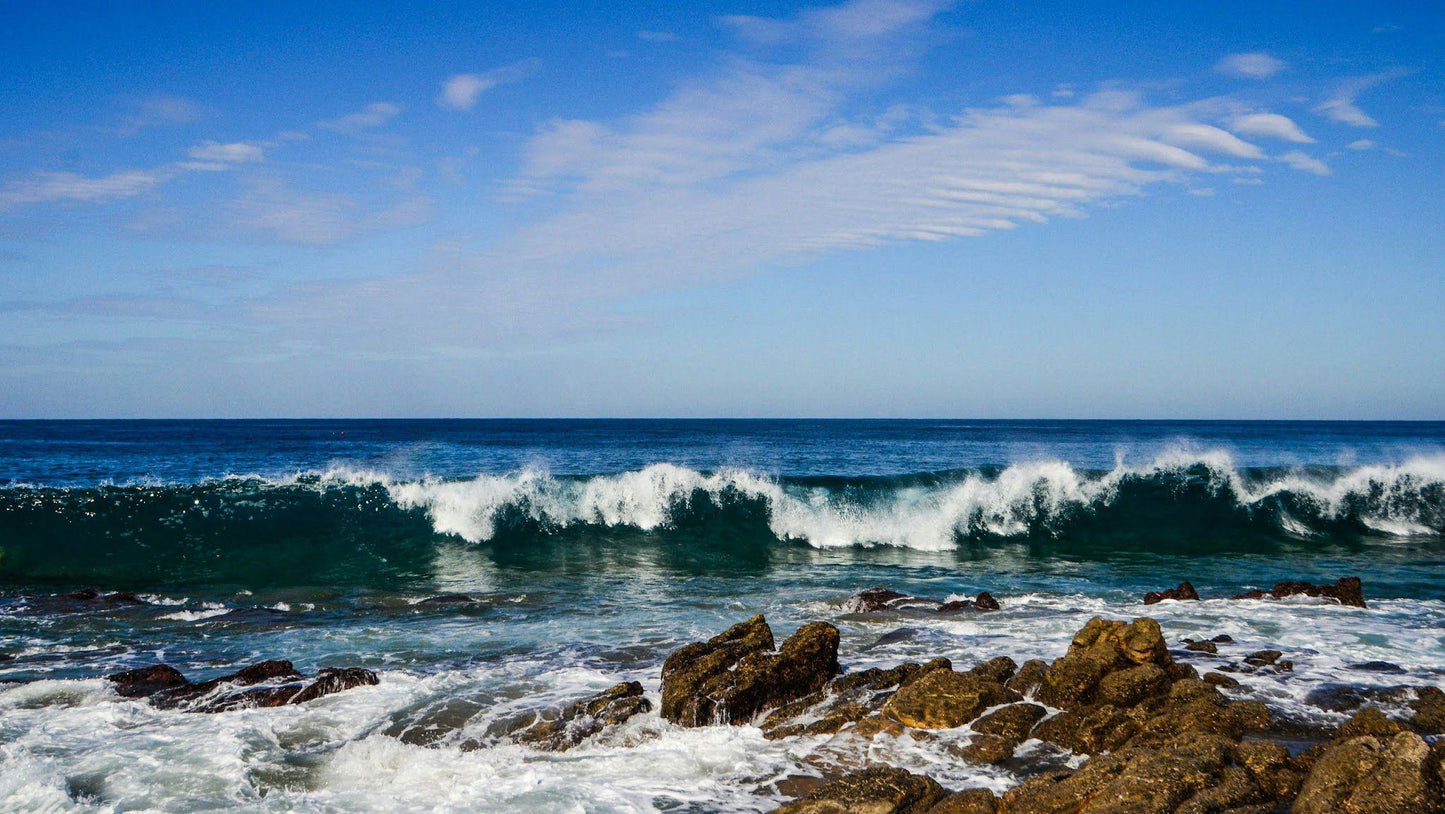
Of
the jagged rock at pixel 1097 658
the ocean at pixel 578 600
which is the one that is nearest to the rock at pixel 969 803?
the ocean at pixel 578 600

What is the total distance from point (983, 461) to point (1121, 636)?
136ft

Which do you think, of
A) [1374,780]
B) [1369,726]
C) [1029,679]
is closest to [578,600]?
[1029,679]

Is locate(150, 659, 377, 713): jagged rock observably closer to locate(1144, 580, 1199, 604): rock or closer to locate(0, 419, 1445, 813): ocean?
locate(0, 419, 1445, 813): ocean

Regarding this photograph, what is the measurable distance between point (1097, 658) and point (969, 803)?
10.1 feet

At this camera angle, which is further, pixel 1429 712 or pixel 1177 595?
pixel 1177 595

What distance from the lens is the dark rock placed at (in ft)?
47.1

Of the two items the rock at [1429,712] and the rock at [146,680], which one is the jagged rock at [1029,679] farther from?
the rock at [146,680]

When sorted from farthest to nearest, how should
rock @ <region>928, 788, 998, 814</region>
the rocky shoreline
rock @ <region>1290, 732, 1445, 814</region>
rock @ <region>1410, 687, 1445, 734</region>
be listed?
rock @ <region>1410, 687, 1445, 734</region> → rock @ <region>928, 788, 998, 814</region> → the rocky shoreline → rock @ <region>1290, 732, 1445, 814</region>

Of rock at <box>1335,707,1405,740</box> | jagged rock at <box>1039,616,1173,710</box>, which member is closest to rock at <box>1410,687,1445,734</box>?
rock at <box>1335,707,1405,740</box>

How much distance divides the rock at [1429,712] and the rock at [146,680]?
11740 mm

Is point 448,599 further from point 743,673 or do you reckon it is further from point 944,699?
point 944,699

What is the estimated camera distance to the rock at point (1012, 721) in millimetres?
7469

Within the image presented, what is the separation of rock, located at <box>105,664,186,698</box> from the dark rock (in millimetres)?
4839

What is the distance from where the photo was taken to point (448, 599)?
14.6 metres
